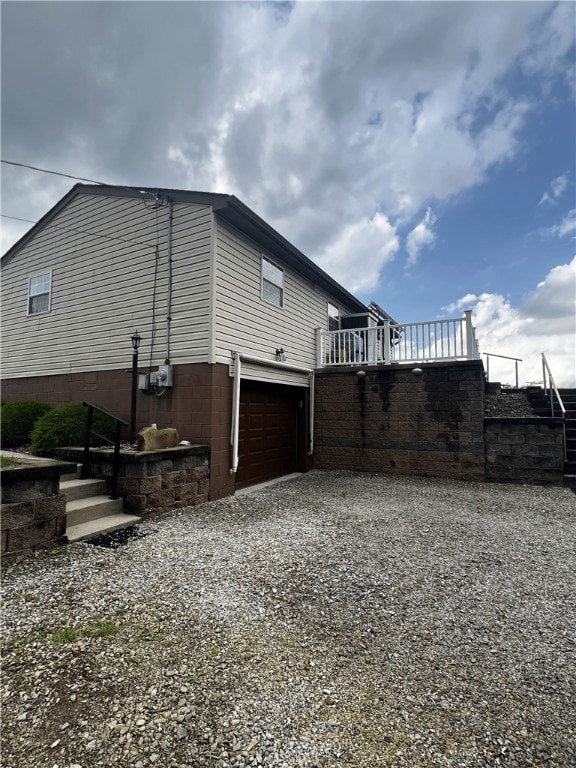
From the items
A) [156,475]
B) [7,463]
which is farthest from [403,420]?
[7,463]

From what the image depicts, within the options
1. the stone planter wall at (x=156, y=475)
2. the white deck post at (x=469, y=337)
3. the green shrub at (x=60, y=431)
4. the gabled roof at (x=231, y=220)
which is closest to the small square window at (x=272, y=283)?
the gabled roof at (x=231, y=220)

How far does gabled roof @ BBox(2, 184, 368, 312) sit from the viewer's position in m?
6.03

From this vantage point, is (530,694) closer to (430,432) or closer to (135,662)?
(135,662)

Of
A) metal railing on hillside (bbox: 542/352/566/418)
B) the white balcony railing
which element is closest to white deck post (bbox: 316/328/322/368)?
the white balcony railing

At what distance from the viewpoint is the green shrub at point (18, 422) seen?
6715mm

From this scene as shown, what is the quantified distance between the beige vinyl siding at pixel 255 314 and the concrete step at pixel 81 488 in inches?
98.5

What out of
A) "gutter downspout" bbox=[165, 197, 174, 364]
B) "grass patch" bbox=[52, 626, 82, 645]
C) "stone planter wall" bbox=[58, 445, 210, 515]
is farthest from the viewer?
"gutter downspout" bbox=[165, 197, 174, 364]

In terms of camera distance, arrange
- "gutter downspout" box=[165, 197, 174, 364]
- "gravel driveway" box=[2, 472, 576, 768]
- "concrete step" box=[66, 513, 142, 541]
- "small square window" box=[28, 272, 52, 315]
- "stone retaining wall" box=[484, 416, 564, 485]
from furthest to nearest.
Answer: "small square window" box=[28, 272, 52, 315] < "stone retaining wall" box=[484, 416, 564, 485] < "gutter downspout" box=[165, 197, 174, 364] < "concrete step" box=[66, 513, 142, 541] < "gravel driveway" box=[2, 472, 576, 768]

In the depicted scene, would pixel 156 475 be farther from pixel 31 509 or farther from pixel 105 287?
pixel 105 287

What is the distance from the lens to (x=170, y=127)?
24.7ft

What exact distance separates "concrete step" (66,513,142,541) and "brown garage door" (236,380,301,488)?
8.09 feet

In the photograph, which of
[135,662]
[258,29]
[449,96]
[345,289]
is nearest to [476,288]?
[345,289]

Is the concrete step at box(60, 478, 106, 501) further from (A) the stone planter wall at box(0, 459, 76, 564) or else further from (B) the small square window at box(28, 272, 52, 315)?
(B) the small square window at box(28, 272, 52, 315)

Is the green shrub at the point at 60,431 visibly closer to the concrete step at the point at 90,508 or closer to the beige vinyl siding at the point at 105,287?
the concrete step at the point at 90,508
